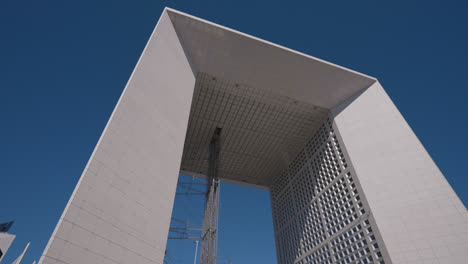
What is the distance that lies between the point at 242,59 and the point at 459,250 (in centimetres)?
1095

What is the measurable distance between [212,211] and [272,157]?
673cm

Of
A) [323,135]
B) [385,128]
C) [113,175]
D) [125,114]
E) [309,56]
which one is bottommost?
[113,175]

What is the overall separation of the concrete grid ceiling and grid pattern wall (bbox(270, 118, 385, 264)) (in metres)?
0.07

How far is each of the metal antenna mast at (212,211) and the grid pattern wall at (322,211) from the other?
5.38 metres

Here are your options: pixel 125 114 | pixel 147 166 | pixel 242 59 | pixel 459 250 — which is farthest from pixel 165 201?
pixel 459 250

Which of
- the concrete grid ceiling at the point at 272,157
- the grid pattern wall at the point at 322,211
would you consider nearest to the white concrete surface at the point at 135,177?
the concrete grid ceiling at the point at 272,157

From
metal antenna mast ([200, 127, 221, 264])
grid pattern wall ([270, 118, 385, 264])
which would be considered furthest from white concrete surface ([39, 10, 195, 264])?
grid pattern wall ([270, 118, 385, 264])

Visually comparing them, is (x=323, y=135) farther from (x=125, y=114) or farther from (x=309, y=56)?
(x=125, y=114)

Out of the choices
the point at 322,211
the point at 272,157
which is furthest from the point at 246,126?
the point at 322,211

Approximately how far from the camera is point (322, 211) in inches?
583

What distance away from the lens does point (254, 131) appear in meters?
17.5

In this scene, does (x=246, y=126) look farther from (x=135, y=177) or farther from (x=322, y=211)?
(x=135, y=177)

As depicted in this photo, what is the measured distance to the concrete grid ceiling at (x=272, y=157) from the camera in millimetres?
6977

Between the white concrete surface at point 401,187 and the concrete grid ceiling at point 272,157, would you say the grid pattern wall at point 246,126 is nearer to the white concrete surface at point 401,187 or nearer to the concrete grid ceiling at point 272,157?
the concrete grid ceiling at point 272,157
